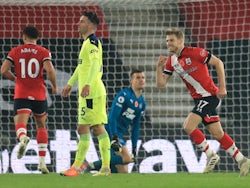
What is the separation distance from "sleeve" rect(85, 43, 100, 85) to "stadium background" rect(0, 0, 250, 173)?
3.92m

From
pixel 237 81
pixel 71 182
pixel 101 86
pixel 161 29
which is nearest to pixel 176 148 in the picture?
pixel 237 81

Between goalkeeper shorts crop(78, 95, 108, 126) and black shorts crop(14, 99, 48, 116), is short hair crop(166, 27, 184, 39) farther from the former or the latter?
black shorts crop(14, 99, 48, 116)

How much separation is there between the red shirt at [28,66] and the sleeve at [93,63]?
1.10m

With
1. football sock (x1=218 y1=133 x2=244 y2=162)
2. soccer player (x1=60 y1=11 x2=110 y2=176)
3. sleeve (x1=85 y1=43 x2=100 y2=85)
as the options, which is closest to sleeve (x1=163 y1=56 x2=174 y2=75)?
football sock (x1=218 y1=133 x2=244 y2=162)

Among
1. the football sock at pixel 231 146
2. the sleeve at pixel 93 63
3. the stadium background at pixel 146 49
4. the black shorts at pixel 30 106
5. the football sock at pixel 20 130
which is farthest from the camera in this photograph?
the stadium background at pixel 146 49

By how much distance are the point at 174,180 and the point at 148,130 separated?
15.4ft

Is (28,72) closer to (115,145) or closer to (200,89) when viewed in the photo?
(115,145)

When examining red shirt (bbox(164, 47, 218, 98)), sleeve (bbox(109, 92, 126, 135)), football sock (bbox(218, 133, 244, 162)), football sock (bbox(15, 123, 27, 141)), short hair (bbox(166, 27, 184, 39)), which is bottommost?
football sock (bbox(218, 133, 244, 162))

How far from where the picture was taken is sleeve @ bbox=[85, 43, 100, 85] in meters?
9.01

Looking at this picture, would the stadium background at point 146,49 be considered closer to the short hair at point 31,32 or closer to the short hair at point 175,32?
the short hair at point 31,32

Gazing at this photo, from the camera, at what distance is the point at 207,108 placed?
388 inches

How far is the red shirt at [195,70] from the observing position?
988cm

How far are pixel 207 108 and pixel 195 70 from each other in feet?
1.36

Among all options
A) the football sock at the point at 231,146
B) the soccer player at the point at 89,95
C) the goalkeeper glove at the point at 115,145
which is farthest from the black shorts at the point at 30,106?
the football sock at the point at 231,146
